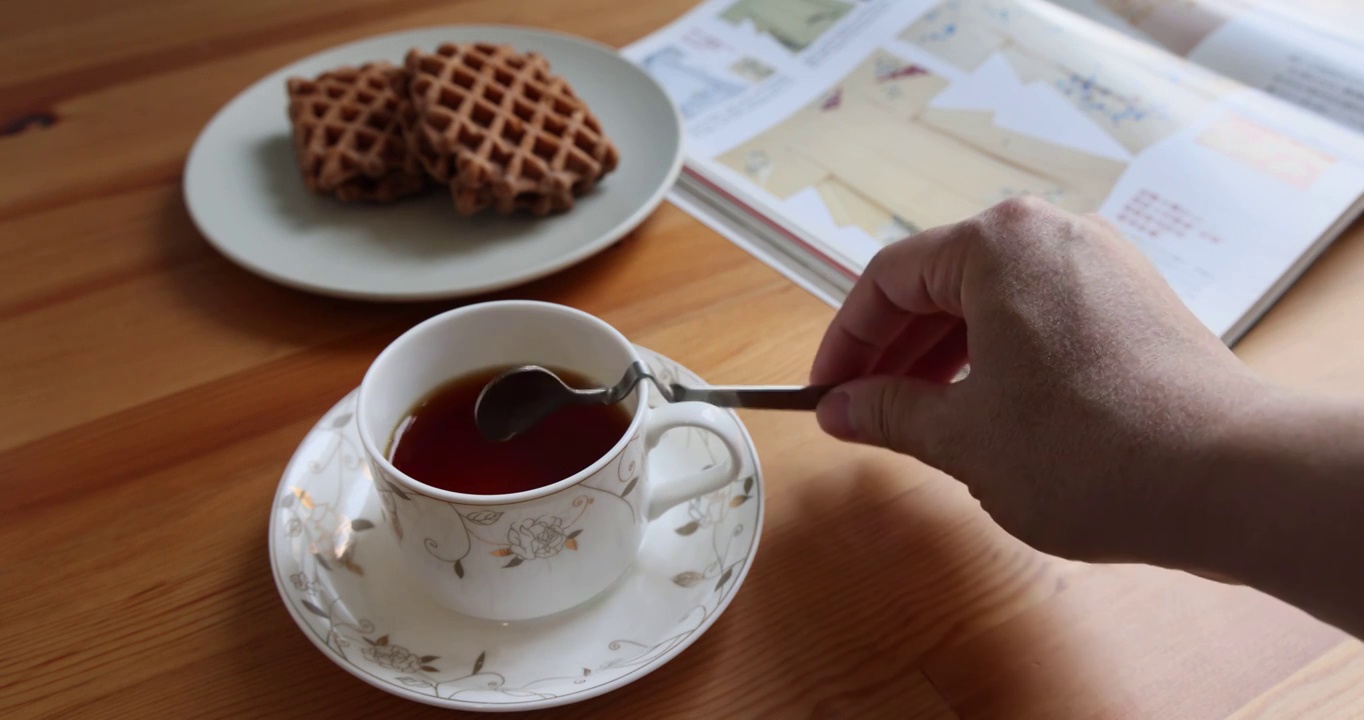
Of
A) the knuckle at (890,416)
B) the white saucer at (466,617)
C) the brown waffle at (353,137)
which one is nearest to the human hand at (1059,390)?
the knuckle at (890,416)

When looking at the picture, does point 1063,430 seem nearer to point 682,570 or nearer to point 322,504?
A: point 682,570

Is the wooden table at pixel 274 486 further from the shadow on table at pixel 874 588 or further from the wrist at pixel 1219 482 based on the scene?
the wrist at pixel 1219 482

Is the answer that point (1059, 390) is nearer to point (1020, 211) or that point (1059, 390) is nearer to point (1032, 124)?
point (1020, 211)

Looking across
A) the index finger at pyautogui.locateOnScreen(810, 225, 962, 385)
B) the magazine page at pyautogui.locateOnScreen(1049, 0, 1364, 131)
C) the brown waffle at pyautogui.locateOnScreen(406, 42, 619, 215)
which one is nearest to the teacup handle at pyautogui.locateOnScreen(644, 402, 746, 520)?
the index finger at pyautogui.locateOnScreen(810, 225, 962, 385)

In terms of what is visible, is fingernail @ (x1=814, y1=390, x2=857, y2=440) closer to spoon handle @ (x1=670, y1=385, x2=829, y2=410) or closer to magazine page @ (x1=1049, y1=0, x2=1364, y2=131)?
spoon handle @ (x1=670, y1=385, x2=829, y2=410)

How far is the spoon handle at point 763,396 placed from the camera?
23.5 inches

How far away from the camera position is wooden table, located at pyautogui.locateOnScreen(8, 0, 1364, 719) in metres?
0.52

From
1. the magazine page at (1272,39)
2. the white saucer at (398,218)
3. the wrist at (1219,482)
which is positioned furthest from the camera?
the magazine page at (1272,39)

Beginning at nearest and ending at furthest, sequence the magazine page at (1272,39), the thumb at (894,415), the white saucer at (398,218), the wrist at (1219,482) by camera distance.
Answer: the wrist at (1219,482) < the thumb at (894,415) < the white saucer at (398,218) < the magazine page at (1272,39)

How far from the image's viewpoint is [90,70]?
3.47 ft

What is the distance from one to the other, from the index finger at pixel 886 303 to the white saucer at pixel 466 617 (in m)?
0.10

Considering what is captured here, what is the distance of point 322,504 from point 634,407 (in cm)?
21

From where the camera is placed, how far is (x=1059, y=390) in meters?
0.46

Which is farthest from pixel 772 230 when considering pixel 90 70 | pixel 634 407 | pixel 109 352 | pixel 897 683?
pixel 90 70
